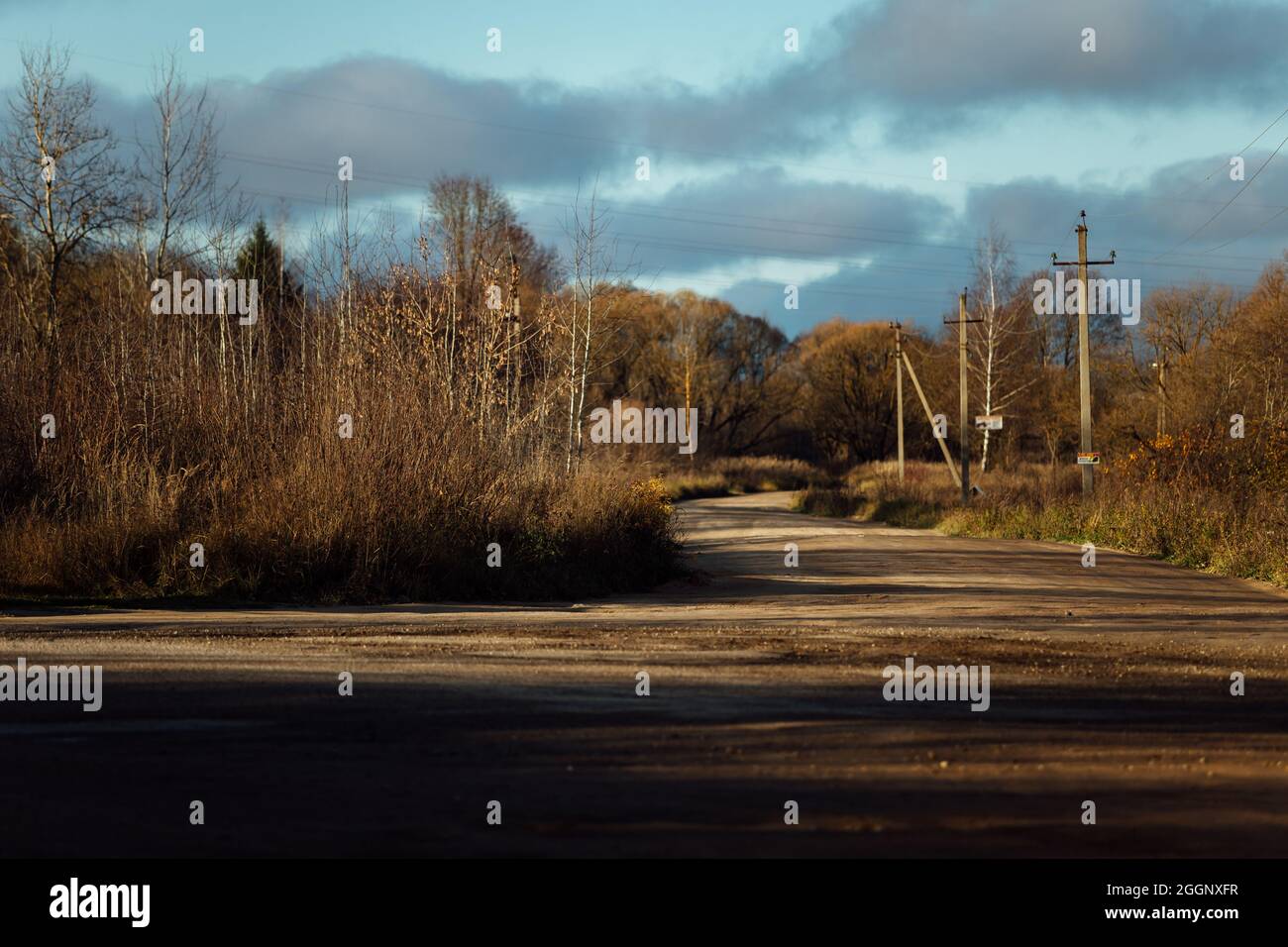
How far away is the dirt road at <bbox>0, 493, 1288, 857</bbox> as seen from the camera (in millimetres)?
6082

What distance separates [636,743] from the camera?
7699mm

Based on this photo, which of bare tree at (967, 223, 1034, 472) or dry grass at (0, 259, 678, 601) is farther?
bare tree at (967, 223, 1034, 472)

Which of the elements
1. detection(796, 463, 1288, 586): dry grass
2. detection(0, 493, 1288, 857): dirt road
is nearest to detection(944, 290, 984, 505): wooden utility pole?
detection(796, 463, 1288, 586): dry grass

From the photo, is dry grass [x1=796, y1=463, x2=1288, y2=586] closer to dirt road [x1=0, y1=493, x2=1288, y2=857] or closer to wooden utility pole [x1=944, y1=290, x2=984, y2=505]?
wooden utility pole [x1=944, y1=290, x2=984, y2=505]

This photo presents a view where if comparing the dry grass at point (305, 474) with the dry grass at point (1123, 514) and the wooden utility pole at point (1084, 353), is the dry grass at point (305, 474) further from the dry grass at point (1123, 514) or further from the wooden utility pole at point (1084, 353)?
the wooden utility pole at point (1084, 353)

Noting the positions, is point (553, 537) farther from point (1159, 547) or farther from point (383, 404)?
point (1159, 547)

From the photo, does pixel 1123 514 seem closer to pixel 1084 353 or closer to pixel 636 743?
pixel 1084 353

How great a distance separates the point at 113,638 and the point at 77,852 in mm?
7567

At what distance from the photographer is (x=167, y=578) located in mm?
18031

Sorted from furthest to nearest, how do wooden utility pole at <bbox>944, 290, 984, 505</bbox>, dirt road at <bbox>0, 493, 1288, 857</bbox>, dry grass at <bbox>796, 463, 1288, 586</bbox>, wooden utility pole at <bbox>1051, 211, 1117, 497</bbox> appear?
wooden utility pole at <bbox>944, 290, 984, 505</bbox> → wooden utility pole at <bbox>1051, 211, 1117, 497</bbox> → dry grass at <bbox>796, 463, 1288, 586</bbox> → dirt road at <bbox>0, 493, 1288, 857</bbox>

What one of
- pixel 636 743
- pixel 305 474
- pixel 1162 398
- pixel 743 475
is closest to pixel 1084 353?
pixel 1162 398

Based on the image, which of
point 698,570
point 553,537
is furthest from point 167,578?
point 698,570

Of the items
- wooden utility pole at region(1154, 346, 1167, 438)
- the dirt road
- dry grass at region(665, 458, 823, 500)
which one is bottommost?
the dirt road

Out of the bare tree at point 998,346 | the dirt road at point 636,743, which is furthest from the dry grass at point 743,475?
the dirt road at point 636,743
